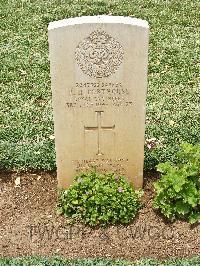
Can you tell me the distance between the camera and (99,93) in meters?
4.34

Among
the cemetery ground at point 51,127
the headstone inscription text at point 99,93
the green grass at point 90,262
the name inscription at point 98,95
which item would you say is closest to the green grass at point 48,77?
the cemetery ground at point 51,127

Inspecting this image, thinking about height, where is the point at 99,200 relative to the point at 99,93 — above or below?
below

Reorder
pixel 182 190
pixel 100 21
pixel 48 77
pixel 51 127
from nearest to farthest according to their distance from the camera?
pixel 100 21 < pixel 182 190 < pixel 51 127 < pixel 48 77

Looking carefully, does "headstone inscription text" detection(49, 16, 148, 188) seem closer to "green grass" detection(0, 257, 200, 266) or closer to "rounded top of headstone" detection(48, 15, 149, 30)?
"rounded top of headstone" detection(48, 15, 149, 30)

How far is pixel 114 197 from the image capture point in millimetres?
4508

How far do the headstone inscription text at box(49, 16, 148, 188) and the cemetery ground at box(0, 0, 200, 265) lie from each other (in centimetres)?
45

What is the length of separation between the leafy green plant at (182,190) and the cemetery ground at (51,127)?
0.12 m

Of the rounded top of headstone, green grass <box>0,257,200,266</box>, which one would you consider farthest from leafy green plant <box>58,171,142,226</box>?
the rounded top of headstone

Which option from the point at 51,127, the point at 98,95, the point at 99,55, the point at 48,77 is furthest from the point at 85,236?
the point at 48,77

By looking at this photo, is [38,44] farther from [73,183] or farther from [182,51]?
[73,183]

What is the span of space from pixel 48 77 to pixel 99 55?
9.68 feet

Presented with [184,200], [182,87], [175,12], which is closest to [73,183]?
[184,200]

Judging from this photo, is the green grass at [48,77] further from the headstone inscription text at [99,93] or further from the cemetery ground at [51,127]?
the headstone inscription text at [99,93]

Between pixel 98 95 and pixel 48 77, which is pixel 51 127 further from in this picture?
pixel 98 95
